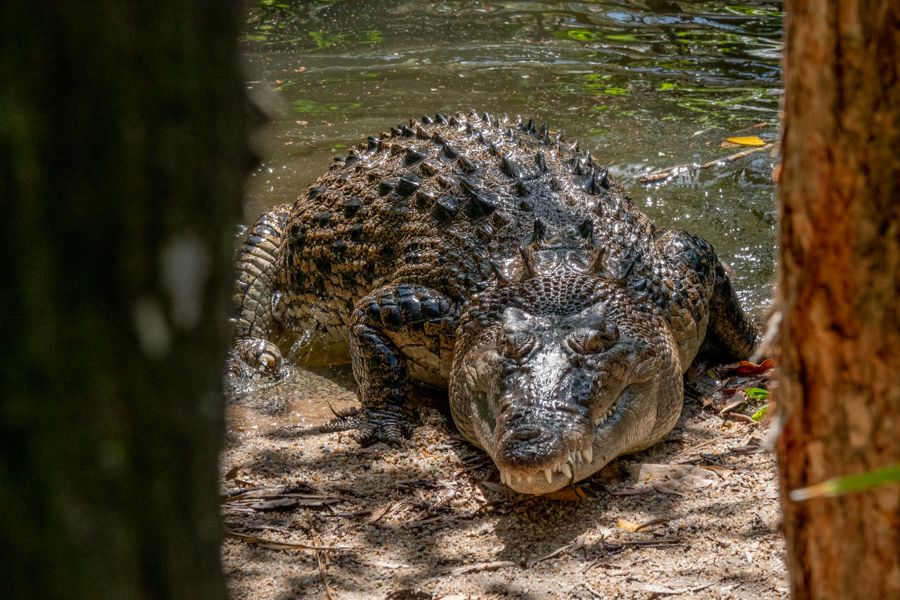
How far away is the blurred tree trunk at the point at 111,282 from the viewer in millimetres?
1059

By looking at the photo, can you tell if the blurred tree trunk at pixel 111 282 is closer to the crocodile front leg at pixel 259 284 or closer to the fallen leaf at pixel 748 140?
the crocodile front leg at pixel 259 284

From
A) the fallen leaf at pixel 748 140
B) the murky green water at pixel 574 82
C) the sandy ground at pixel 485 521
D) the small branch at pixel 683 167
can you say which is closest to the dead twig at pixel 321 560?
the sandy ground at pixel 485 521

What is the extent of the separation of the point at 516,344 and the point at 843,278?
287 cm

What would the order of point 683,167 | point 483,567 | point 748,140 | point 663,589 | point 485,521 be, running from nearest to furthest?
point 663,589 < point 483,567 < point 485,521 < point 683,167 < point 748,140

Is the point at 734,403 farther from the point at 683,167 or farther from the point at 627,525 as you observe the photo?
the point at 683,167

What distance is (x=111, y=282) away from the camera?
1.11 meters

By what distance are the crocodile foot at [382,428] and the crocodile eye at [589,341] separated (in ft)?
3.63

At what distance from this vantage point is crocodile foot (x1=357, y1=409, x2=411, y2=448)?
4828 millimetres

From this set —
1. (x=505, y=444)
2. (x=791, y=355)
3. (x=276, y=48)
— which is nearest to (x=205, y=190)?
(x=791, y=355)

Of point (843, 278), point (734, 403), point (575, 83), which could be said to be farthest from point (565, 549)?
point (575, 83)

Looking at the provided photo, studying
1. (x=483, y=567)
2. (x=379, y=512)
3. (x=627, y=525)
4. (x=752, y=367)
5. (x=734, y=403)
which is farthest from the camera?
(x=752, y=367)

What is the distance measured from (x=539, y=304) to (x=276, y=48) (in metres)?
8.47

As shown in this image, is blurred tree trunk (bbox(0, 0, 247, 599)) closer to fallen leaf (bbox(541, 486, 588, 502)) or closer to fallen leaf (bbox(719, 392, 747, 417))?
fallen leaf (bbox(541, 486, 588, 502))

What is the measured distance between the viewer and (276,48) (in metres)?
12.1
